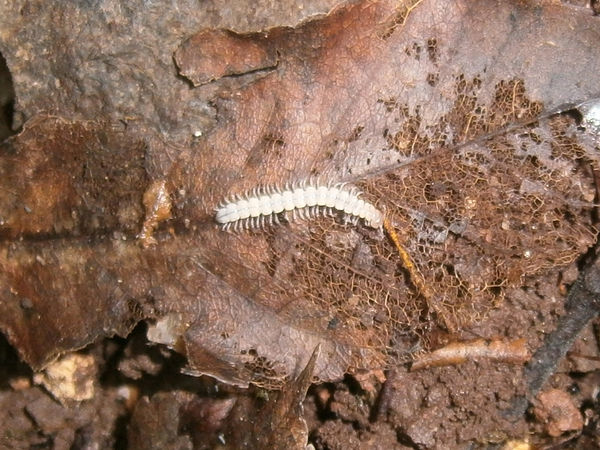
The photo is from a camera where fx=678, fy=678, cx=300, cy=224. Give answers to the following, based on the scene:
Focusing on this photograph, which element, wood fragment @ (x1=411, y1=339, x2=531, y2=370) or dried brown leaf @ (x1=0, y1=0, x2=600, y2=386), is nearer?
dried brown leaf @ (x1=0, y1=0, x2=600, y2=386)

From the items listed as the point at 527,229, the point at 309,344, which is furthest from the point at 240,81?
the point at 527,229

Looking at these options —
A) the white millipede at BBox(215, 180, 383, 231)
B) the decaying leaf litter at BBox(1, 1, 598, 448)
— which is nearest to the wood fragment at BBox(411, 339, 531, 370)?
the decaying leaf litter at BBox(1, 1, 598, 448)

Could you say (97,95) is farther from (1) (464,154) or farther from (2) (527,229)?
(2) (527,229)

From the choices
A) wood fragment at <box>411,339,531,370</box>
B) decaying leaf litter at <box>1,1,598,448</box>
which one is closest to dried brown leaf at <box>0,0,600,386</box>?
decaying leaf litter at <box>1,1,598,448</box>

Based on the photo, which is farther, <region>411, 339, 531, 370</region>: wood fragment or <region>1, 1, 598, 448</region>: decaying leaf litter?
<region>411, 339, 531, 370</region>: wood fragment

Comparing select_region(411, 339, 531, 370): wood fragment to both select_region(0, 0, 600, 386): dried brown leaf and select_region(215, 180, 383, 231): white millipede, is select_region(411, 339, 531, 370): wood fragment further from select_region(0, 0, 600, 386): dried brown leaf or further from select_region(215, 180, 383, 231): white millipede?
select_region(215, 180, 383, 231): white millipede

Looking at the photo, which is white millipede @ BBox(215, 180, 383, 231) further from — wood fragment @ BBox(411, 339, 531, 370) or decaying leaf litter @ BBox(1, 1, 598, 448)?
wood fragment @ BBox(411, 339, 531, 370)
